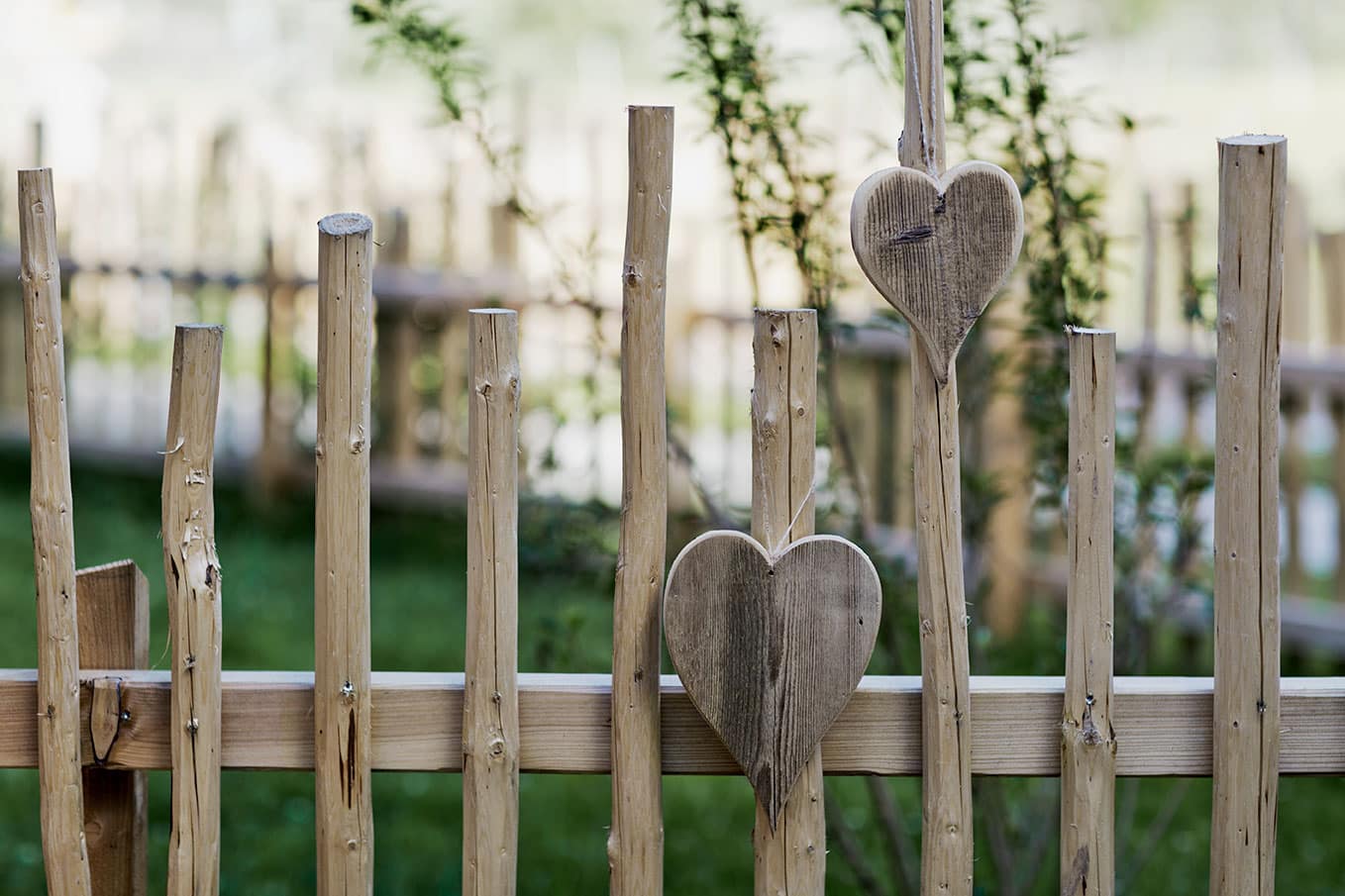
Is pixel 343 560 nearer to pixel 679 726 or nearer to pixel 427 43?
pixel 679 726

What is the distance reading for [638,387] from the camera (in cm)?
154

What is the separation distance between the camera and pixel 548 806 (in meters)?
3.59

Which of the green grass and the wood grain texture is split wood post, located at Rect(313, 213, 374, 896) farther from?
the green grass

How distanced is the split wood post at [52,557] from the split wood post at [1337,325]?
3.80m

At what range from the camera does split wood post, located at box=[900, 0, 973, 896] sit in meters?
1.49

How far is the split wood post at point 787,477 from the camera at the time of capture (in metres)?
1.50

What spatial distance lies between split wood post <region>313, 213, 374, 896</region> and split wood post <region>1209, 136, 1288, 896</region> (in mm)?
950

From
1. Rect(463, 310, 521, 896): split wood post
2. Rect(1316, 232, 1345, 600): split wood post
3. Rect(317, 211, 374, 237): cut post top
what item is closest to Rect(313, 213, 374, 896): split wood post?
Rect(317, 211, 374, 237): cut post top

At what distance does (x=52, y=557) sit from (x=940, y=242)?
41.6 inches

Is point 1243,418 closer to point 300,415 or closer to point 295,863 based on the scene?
point 295,863

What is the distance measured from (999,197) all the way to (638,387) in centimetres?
43

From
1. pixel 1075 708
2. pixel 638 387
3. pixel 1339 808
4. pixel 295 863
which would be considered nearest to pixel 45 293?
pixel 638 387

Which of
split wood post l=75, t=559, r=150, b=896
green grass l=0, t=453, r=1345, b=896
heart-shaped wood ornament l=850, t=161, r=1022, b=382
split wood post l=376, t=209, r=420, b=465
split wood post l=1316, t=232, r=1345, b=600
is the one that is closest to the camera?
heart-shaped wood ornament l=850, t=161, r=1022, b=382

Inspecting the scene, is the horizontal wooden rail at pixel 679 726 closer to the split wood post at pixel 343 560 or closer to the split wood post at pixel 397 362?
the split wood post at pixel 343 560
